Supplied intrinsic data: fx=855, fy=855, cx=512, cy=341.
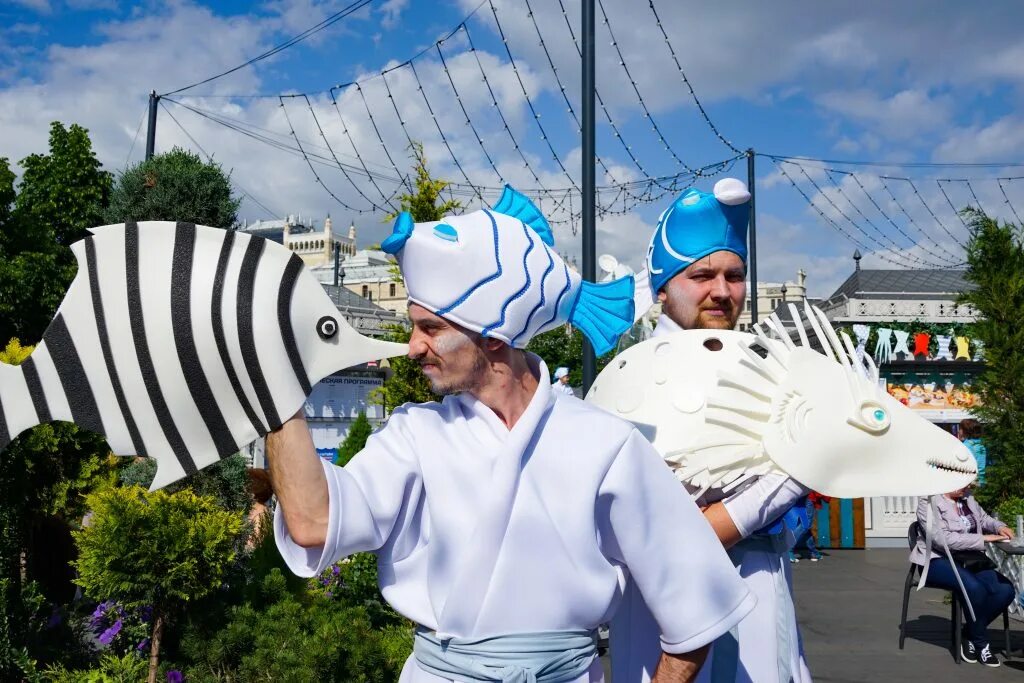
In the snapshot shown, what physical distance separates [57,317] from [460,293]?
0.79 meters

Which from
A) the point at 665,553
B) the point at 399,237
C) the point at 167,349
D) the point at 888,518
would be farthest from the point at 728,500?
the point at 888,518

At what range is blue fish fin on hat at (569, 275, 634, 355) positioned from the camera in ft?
7.04

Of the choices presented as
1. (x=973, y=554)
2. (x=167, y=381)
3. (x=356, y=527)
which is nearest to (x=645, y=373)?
(x=356, y=527)

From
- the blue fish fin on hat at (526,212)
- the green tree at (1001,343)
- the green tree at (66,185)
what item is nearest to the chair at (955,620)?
the green tree at (1001,343)

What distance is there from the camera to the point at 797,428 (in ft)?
7.85

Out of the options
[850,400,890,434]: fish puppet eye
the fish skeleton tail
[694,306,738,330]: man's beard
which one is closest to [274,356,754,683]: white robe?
the fish skeleton tail

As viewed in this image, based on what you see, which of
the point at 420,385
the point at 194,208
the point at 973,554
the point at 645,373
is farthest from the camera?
the point at 973,554

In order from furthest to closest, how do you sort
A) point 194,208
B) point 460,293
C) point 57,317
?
point 194,208 → point 460,293 → point 57,317

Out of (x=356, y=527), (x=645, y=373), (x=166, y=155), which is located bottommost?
(x=356, y=527)

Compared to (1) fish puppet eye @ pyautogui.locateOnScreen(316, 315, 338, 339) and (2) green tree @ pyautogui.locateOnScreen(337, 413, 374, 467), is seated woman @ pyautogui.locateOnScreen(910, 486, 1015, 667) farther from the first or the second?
(2) green tree @ pyautogui.locateOnScreen(337, 413, 374, 467)

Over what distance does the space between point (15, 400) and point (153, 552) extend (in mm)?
2432

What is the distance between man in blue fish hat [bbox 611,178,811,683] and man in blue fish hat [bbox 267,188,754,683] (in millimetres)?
466

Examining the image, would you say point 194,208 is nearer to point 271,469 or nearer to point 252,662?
point 252,662

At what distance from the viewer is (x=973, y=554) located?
636 cm
